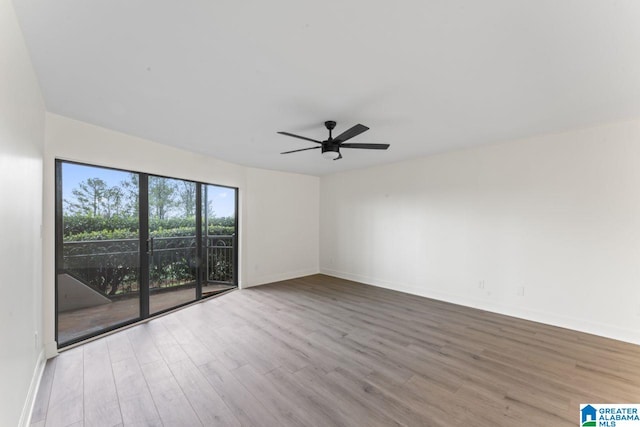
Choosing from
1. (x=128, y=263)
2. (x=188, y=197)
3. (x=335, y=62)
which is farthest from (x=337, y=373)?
(x=188, y=197)

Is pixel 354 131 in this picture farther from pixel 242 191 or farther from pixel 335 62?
pixel 242 191

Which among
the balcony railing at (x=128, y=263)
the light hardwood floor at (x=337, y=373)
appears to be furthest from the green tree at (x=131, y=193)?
the light hardwood floor at (x=337, y=373)

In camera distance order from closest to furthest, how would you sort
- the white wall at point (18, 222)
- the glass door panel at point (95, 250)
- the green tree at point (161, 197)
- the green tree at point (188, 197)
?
the white wall at point (18, 222) → the glass door panel at point (95, 250) → the green tree at point (161, 197) → the green tree at point (188, 197)

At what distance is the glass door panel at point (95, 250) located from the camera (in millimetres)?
2777

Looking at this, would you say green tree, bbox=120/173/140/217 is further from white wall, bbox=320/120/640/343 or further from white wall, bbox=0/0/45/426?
white wall, bbox=320/120/640/343

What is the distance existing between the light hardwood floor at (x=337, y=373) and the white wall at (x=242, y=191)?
997 millimetres

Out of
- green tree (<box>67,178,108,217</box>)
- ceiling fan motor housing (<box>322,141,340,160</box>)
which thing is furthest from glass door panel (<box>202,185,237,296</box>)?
ceiling fan motor housing (<box>322,141,340,160</box>)

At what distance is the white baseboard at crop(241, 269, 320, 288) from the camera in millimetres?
5221

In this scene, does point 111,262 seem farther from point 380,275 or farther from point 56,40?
point 380,275

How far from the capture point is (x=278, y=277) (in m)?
5.66

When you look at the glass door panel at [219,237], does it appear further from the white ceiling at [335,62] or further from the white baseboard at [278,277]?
the white ceiling at [335,62]

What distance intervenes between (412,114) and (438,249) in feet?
8.61

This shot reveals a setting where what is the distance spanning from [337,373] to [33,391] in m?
2.44

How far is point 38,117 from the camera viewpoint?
7.23 feet
